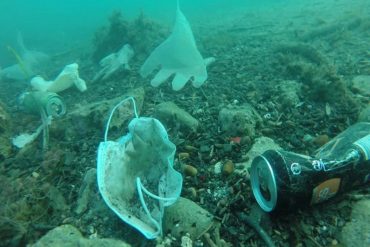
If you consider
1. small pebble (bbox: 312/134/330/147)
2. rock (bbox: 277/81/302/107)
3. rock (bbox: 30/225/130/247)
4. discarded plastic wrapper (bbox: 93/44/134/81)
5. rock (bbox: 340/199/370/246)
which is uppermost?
rock (bbox: 30/225/130/247)

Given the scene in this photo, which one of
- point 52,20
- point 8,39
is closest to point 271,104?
point 8,39

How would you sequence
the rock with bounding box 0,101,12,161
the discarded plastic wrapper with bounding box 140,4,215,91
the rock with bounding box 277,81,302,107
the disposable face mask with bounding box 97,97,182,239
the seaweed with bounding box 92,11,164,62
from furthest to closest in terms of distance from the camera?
the seaweed with bounding box 92,11,164,62 → the discarded plastic wrapper with bounding box 140,4,215,91 → the rock with bounding box 277,81,302,107 → the rock with bounding box 0,101,12,161 → the disposable face mask with bounding box 97,97,182,239

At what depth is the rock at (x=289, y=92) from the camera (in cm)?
428

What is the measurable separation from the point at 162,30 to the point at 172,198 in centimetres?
746

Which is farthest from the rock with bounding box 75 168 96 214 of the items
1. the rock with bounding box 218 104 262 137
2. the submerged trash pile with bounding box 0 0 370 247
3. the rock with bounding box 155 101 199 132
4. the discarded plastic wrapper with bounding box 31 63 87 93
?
the discarded plastic wrapper with bounding box 31 63 87 93

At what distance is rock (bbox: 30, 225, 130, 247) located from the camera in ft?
7.53

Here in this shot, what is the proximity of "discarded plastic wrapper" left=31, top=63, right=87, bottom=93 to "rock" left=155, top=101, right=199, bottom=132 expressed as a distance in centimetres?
269

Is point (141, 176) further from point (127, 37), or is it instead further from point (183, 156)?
point (127, 37)

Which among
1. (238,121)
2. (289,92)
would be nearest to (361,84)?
(289,92)

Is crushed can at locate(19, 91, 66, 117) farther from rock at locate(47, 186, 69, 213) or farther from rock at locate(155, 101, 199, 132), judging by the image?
rock at locate(47, 186, 69, 213)

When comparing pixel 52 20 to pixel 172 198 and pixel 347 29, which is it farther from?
pixel 172 198

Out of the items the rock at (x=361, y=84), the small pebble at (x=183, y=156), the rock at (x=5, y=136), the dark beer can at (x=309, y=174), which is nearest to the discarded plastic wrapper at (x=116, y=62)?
the rock at (x=5, y=136)

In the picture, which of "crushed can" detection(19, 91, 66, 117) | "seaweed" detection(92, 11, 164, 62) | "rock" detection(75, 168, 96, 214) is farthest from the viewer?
"seaweed" detection(92, 11, 164, 62)

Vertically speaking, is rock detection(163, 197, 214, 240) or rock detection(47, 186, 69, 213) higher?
rock detection(163, 197, 214, 240)
